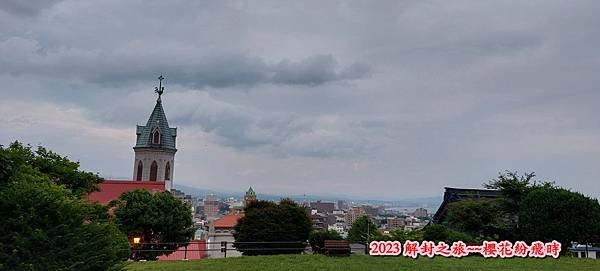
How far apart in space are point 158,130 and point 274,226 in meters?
49.9

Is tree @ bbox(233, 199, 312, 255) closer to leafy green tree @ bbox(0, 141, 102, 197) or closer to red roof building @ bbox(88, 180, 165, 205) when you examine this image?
leafy green tree @ bbox(0, 141, 102, 197)

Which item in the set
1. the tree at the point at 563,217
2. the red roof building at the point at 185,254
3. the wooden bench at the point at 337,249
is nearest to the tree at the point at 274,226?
the red roof building at the point at 185,254

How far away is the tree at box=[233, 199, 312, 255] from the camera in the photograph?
22.8m

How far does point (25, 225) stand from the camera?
7.36 m

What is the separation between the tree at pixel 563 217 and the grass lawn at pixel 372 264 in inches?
108

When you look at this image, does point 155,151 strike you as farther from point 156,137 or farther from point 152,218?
point 152,218

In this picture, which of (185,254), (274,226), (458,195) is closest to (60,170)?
(185,254)

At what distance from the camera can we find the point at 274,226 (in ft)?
75.2

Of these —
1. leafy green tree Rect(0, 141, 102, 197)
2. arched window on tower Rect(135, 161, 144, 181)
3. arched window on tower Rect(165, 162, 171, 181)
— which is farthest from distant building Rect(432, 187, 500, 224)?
arched window on tower Rect(135, 161, 144, 181)

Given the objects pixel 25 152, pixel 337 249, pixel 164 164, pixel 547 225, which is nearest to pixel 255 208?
→ pixel 337 249

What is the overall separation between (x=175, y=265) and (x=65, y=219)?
6996 millimetres

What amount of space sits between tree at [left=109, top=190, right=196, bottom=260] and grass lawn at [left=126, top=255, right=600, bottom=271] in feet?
39.8

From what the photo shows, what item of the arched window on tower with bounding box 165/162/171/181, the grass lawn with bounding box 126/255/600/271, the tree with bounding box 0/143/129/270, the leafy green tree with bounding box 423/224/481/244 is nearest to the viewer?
the tree with bounding box 0/143/129/270

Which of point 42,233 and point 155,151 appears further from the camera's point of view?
→ point 155,151
